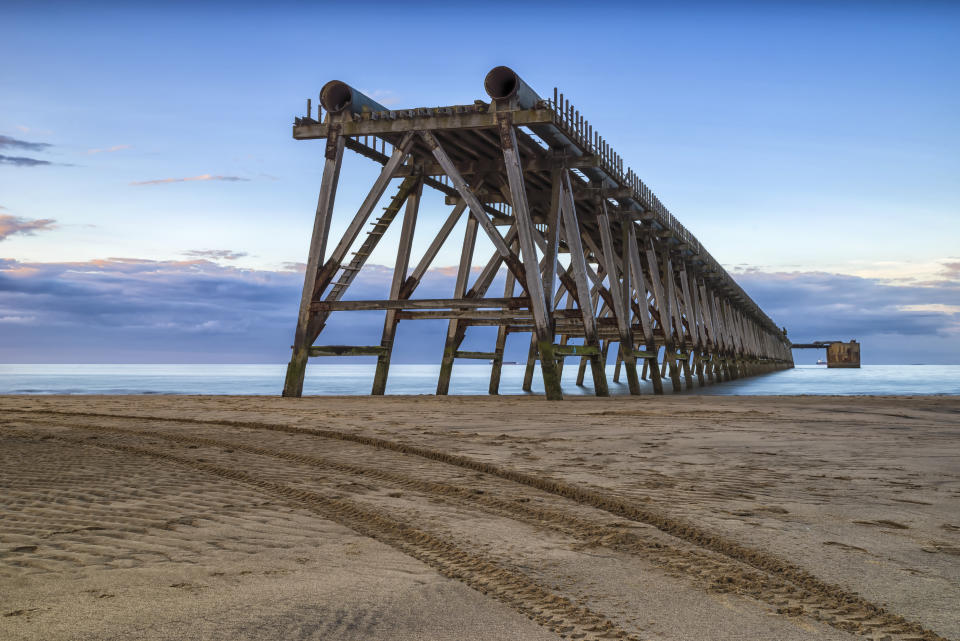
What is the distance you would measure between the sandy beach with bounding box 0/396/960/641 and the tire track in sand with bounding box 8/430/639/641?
2 centimetres

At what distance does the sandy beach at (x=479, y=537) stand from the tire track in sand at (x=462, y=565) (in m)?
0.02

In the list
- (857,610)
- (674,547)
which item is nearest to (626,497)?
(674,547)

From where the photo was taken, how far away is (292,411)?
12328 millimetres

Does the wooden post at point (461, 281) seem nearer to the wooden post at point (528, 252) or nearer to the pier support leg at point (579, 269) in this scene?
the pier support leg at point (579, 269)

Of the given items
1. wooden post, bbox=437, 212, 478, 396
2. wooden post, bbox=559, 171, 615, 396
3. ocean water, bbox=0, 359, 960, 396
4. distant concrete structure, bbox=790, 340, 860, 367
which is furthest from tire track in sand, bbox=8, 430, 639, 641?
distant concrete structure, bbox=790, 340, 860, 367

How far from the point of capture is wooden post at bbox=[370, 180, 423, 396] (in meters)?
18.9

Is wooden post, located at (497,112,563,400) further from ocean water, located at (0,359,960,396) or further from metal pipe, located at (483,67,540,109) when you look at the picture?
ocean water, located at (0,359,960,396)

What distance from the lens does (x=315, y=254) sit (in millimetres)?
16766

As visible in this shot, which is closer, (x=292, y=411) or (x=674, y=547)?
(x=674, y=547)

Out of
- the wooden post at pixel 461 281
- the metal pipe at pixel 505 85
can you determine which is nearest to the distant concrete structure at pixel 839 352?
the wooden post at pixel 461 281

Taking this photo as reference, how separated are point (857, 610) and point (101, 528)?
392 centimetres

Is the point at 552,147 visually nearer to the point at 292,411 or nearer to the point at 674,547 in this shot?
the point at 292,411

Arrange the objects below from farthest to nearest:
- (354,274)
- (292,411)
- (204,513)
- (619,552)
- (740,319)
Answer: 1. (740,319)
2. (354,274)
3. (292,411)
4. (204,513)
5. (619,552)

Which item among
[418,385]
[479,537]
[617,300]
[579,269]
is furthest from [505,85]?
[418,385]
